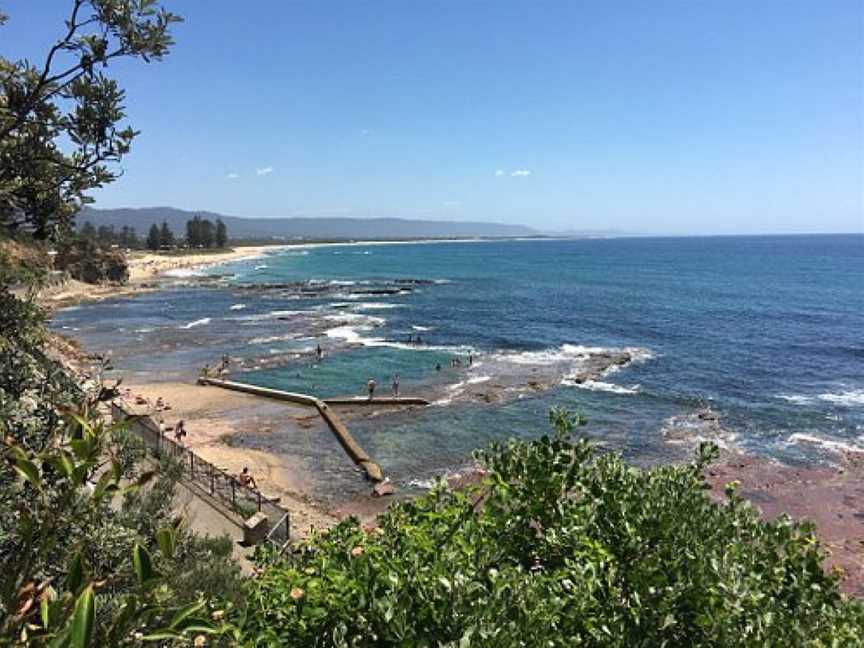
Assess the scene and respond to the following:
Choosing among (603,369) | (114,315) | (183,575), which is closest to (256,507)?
(183,575)

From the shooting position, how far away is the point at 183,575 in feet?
34.9

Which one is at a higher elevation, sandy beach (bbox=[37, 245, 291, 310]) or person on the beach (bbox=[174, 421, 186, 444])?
sandy beach (bbox=[37, 245, 291, 310])

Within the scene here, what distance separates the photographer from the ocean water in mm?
34250

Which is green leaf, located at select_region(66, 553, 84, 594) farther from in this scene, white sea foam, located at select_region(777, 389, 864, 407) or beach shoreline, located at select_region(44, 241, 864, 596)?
white sea foam, located at select_region(777, 389, 864, 407)

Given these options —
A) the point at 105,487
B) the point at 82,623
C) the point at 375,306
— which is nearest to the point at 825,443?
the point at 105,487

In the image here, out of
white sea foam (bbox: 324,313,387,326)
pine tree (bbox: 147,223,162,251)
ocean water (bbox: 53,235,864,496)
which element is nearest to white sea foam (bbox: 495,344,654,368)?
ocean water (bbox: 53,235,864,496)

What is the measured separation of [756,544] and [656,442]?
27.7 meters

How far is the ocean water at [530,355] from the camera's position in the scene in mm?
34250

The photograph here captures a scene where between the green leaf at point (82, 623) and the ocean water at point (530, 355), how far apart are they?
1020 inches

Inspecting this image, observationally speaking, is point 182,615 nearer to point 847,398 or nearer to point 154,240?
point 847,398

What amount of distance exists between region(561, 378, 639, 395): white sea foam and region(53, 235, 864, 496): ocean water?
0.22 metres

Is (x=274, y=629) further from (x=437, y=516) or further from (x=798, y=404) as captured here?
(x=798, y=404)

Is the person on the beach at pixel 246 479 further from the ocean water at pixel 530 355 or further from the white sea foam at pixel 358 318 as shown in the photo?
the white sea foam at pixel 358 318

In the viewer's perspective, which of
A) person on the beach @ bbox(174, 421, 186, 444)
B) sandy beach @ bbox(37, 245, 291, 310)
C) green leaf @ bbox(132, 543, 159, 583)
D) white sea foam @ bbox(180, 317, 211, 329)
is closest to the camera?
green leaf @ bbox(132, 543, 159, 583)
